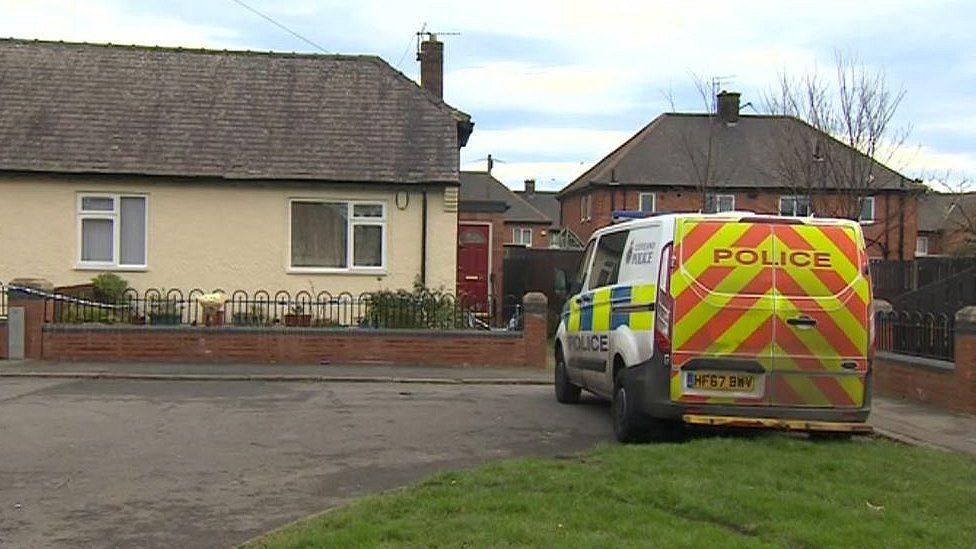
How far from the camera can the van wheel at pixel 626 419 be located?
9709 millimetres

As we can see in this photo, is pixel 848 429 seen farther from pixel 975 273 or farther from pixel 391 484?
pixel 975 273

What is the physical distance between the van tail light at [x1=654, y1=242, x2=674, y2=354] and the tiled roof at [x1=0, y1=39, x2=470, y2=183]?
11206mm

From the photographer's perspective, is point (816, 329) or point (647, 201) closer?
point (816, 329)

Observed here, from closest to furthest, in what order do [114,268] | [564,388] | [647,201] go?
[564,388] → [114,268] → [647,201]

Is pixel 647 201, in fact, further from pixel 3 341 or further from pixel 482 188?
pixel 3 341

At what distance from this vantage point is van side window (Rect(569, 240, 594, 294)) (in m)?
12.3

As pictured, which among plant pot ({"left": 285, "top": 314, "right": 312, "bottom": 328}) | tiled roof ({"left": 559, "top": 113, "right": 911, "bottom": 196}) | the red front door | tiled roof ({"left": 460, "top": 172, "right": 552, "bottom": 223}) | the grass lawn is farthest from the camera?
tiled roof ({"left": 559, "top": 113, "right": 911, "bottom": 196})

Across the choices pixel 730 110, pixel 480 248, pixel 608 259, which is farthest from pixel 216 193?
pixel 730 110

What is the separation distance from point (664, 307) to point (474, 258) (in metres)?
18.5

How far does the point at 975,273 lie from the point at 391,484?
10193 millimetres

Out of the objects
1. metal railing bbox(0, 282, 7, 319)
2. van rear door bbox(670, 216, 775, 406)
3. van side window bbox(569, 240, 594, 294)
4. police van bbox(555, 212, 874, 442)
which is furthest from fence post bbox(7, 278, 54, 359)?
van rear door bbox(670, 216, 775, 406)

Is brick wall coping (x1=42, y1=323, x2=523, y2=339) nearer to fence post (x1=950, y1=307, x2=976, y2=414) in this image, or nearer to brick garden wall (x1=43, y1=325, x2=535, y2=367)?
brick garden wall (x1=43, y1=325, x2=535, y2=367)

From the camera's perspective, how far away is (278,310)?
19.7m

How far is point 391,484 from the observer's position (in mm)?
8070
